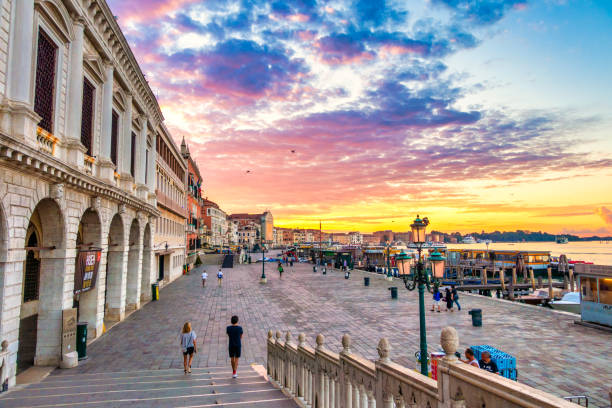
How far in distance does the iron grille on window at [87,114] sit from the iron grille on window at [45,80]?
2.96 meters

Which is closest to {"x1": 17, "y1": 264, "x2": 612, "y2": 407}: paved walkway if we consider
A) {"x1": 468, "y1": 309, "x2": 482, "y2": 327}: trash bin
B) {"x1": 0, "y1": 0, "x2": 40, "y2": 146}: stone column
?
{"x1": 468, "y1": 309, "x2": 482, "y2": 327}: trash bin

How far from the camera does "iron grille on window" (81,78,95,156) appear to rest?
15925 millimetres

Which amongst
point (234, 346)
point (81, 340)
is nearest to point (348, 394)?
point (234, 346)

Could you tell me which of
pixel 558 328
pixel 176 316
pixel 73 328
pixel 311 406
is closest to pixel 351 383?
pixel 311 406

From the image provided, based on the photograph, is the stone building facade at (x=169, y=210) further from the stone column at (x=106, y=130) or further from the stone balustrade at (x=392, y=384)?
the stone balustrade at (x=392, y=384)

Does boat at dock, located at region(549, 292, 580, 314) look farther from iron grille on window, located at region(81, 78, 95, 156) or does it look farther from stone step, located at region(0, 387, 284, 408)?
iron grille on window, located at region(81, 78, 95, 156)

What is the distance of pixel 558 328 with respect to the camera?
17500 millimetres

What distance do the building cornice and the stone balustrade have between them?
7.92m

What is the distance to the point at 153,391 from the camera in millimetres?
9133

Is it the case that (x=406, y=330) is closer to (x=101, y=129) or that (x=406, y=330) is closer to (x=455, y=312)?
(x=455, y=312)

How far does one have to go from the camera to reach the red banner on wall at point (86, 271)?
1398cm

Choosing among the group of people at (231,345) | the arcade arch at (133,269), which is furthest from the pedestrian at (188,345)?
the arcade arch at (133,269)

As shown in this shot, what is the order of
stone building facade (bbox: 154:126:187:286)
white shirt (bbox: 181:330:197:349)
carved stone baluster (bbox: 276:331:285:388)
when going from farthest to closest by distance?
stone building facade (bbox: 154:126:187:286) < white shirt (bbox: 181:330:197:349) < carved stone baluster (bbox: 276:331:285:388)

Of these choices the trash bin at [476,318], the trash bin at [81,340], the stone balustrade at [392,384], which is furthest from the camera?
the trash bin at [476,318]
